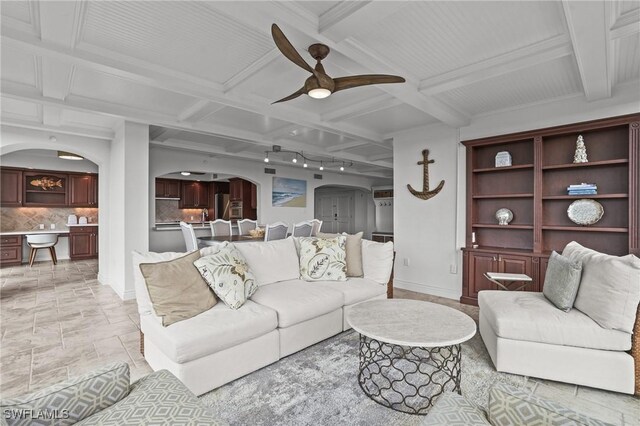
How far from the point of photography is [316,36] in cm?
220

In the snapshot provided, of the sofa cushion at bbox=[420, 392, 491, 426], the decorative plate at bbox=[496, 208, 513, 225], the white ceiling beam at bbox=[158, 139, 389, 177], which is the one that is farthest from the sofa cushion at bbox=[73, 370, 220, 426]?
the white ceiling beam at bbox=[158, 139, 389, 177]

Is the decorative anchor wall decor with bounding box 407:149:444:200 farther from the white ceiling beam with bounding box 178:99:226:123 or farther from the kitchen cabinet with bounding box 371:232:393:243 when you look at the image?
the kitchen cabinet with bounding box 371:232:393:243

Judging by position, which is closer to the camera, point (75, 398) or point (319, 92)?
point (75, 398)

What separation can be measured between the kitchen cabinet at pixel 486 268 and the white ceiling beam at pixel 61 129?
576cm

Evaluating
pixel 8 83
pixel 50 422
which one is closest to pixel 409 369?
pixel 50 422

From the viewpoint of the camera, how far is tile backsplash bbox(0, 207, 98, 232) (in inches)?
290

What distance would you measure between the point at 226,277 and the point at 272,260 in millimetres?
820

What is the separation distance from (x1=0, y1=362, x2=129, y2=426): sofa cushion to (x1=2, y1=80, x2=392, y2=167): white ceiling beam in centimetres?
363

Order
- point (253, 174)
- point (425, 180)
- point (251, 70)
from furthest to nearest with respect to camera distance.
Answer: point (253, 174) → point (425, 180) → point (251, 70)

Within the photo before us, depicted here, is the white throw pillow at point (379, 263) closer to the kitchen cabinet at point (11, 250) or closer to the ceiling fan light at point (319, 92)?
the ceiling fan light at point (319, 92)

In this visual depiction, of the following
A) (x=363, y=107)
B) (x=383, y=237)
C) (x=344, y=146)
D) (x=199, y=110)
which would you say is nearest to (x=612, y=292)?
(x=363, y=107)

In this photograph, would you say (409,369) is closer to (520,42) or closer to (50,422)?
(50,422)

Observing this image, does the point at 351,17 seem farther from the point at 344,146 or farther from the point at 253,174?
the point at 253,174

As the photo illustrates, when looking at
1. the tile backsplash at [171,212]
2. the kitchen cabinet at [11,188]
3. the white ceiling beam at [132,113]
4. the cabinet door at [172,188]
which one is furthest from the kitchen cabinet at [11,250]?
the white ceiling beam at [132,113]
